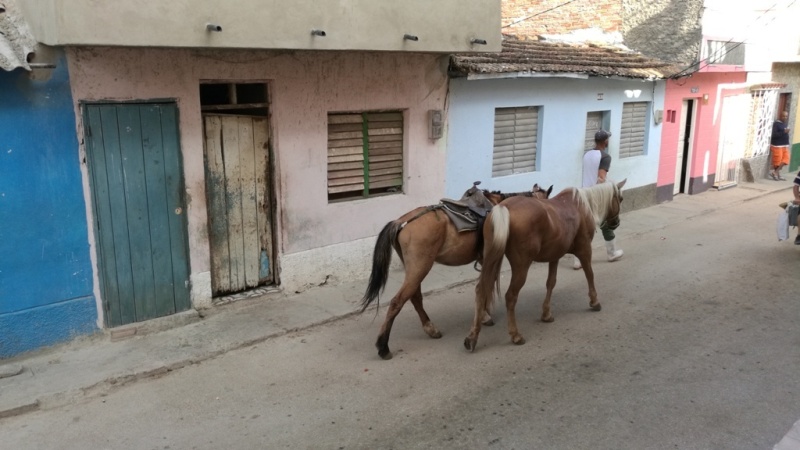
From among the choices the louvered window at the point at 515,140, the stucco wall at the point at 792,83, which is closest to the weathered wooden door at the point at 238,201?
the louvered window at the point at 515,140

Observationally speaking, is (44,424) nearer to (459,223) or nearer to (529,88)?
(459,223)

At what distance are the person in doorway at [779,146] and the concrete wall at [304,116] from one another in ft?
42.6

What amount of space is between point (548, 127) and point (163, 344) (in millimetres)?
7506

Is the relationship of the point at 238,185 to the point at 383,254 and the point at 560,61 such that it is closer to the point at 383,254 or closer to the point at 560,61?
the point at 383,254

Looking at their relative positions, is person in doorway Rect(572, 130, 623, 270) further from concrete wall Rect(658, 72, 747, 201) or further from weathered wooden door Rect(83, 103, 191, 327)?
weathered wooden door Rect(83, 103, 191, 327)

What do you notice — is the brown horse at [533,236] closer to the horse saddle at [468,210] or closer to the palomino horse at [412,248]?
the horse saddle at [468,210]

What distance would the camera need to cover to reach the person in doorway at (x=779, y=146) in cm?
1778

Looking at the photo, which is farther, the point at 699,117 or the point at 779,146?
the point at 779,146

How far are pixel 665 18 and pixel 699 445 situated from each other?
11818mm

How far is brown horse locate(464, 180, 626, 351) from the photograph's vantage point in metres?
6.20

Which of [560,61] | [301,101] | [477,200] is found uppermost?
[560,61]

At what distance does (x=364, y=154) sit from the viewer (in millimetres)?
8594

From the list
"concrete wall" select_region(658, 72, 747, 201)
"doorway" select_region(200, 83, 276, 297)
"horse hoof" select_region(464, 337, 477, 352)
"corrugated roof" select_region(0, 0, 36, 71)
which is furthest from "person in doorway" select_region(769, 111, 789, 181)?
"corrugated roof" select_region(0, 0, 36, 71)

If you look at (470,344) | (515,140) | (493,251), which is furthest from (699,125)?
(470,344)
